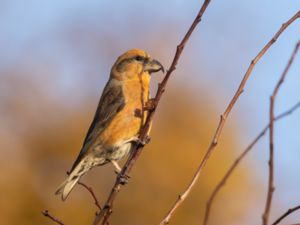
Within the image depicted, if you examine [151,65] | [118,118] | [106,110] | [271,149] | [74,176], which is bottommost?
[271,149]

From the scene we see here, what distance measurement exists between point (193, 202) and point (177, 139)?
251 cm

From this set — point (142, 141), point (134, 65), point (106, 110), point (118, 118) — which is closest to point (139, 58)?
point (134, 65)

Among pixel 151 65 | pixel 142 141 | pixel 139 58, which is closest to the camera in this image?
pixel 142 141

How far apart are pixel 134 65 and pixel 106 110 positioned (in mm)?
413

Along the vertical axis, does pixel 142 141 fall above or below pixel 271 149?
above

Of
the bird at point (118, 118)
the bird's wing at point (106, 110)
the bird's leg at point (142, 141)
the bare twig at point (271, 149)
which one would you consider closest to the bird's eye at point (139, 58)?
the bird at point (118, 118)

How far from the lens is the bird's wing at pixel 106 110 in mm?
5133

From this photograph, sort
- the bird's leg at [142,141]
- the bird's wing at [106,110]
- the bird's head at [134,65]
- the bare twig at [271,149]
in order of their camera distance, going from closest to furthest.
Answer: the bare twig at [271,149] < the bird's leg at [142,141] < the bird's wing at [106,110] < the bird's head at [134,65]

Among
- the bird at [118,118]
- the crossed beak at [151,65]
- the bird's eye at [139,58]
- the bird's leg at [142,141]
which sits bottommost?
the bird's leg at [142,141]

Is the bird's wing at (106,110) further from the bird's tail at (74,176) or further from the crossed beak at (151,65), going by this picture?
the crossed beak at (151,65)

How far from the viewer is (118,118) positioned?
5.03 meters

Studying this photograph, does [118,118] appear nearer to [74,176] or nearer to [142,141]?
[74,176]

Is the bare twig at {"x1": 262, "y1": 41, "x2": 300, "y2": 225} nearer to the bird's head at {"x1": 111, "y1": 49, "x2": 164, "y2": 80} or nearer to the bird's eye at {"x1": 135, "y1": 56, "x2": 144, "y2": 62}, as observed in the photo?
the bird's head at {"x1": 111, "y1": 49, "x2": 164, "y2": 80}

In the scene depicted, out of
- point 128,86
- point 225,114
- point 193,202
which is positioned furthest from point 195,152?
point 225,114
